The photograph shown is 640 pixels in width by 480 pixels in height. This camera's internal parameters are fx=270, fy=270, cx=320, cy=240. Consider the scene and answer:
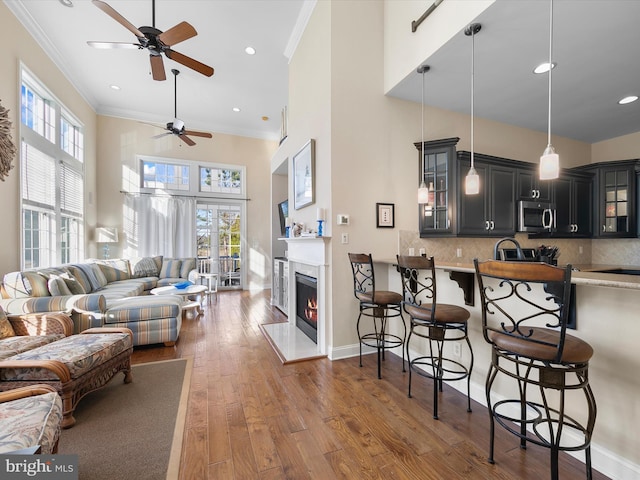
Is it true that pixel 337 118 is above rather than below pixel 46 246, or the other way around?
above

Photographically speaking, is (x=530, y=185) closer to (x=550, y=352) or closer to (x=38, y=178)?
(x=550, y=352)

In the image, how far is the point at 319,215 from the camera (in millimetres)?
3055

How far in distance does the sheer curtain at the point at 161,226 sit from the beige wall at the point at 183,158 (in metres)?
0.31

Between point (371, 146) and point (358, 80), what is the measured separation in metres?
0.75

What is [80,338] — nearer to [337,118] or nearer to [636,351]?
[337,118]

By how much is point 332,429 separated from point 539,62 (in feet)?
12.5

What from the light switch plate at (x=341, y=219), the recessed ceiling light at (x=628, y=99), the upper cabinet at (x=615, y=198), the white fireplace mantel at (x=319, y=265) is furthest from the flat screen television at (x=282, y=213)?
the upper cabinet at (x=615, y=198)

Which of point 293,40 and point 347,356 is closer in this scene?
point 347,356

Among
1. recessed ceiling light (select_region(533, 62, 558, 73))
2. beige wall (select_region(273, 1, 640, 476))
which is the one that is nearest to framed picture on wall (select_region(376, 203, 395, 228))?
beige wall (select_region(273, 1, 640, 476))

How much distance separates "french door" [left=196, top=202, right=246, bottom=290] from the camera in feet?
22.4

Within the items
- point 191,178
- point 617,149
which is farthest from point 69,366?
point 617,149

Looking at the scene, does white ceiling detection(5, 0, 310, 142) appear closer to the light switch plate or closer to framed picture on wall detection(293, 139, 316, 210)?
framed picture on wall detection(293, 139, 316, 210)

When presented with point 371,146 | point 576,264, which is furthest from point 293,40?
point 576,264

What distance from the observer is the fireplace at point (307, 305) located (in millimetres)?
3316
